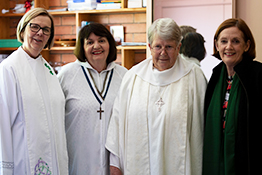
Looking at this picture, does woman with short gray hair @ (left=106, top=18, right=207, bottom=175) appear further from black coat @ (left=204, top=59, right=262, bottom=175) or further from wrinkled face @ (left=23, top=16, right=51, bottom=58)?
wrinkled face @ (left=23, top=16, right=51, bottom=58)

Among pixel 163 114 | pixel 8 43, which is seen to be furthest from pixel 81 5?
pixel 163 114

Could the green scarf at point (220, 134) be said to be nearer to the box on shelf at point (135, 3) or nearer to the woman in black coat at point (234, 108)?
the woman in black coat at point (234, 108)

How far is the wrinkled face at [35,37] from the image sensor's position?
218 centimetres

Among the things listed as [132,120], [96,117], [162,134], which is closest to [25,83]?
[96,117]

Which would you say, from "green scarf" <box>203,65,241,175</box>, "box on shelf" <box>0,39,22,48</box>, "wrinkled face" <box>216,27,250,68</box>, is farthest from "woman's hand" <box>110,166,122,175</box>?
"box on shelf" <box>0,39,22,48</box>

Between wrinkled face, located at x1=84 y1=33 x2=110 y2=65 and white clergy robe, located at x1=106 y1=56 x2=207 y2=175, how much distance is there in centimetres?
32

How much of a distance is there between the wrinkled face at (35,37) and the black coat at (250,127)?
130 cm

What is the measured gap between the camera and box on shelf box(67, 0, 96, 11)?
4.07m

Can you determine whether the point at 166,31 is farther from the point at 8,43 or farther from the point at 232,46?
the point at 8,43

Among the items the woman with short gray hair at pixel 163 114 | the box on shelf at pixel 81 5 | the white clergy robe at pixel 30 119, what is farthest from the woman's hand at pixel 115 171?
the box on shelf at pixel 81 5

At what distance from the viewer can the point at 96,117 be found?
7.78 ft

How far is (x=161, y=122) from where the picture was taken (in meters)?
2.06

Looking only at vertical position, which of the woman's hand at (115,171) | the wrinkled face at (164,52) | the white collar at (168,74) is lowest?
the woman's hand at (115,171)

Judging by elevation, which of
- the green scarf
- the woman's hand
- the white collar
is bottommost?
the woman's hand
